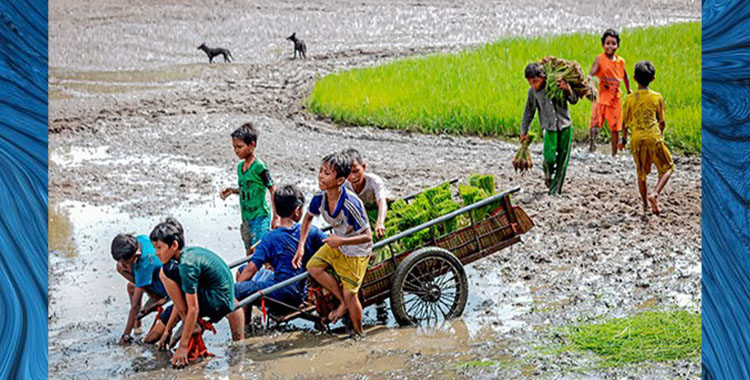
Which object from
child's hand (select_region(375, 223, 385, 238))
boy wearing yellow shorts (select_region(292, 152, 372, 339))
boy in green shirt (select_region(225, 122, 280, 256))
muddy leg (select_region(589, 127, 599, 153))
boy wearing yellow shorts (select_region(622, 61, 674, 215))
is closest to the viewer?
boy wearing yellow shorts (select_region(292, 152, 372, 339))

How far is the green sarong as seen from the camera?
30.4ft

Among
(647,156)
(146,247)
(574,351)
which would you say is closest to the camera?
(574,351)

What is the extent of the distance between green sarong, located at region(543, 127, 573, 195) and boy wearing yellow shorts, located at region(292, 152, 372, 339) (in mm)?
3861

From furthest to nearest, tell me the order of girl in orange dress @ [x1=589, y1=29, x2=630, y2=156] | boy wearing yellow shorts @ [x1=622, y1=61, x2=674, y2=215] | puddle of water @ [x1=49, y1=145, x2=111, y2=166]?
puddle of water @ [x1=49, y1=145, x2=111, y2=166] < girl in orange dress @ [x1=589, y1=29, x2=630, y2=156] < boy wearing yellow shorts @ [x1=622, y1=61, x2=674, y2=215]

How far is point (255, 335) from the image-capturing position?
→ 621cm

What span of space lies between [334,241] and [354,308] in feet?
1.57

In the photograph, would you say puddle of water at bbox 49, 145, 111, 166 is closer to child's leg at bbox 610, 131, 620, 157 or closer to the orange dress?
the orange dress

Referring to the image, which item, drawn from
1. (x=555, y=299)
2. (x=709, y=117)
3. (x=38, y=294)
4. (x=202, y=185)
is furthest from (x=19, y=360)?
(x=202, y=185)

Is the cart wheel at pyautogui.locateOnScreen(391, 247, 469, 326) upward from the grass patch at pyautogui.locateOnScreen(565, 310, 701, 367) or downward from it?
upward

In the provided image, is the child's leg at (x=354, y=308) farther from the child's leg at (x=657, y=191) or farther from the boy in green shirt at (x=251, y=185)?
the child's leg at (x=657, y=191)

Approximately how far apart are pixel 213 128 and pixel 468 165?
Result: 412cm

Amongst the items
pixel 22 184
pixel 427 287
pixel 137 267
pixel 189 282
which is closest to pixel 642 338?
pixel 427 287

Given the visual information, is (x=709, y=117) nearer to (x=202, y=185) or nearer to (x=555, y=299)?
(x=555, y=299)

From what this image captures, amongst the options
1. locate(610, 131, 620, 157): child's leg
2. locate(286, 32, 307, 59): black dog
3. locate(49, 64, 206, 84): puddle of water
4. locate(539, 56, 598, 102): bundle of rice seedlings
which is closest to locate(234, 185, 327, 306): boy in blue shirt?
locate(539, 56, 598, 102): bundle of rice seedlings
